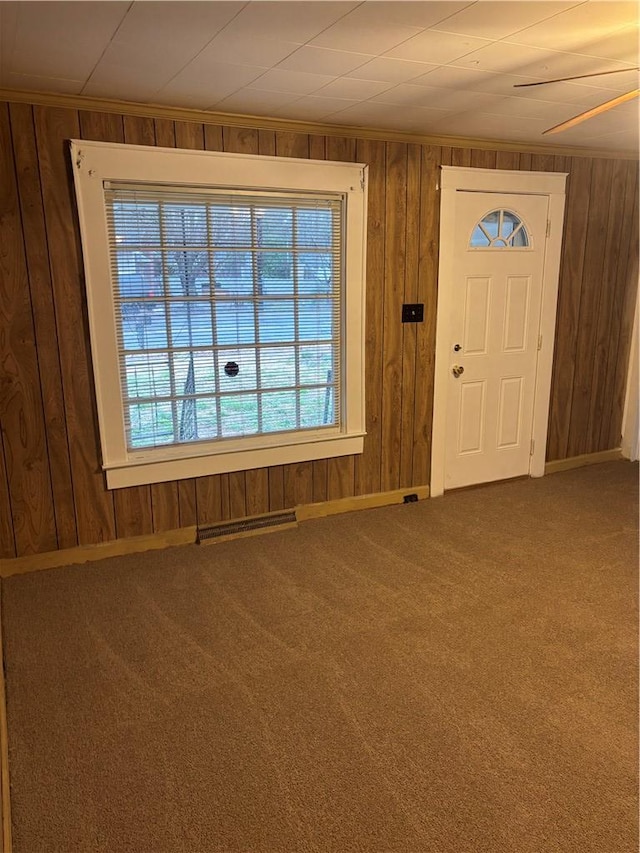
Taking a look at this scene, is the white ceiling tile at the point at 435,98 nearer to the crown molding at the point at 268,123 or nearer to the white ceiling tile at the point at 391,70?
the white ceiling tile at the point at 391,70

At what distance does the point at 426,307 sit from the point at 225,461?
5.34ft

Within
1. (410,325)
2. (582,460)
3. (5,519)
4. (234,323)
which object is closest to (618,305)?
(582,460)

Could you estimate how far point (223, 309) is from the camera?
135 inches

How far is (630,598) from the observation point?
301 cm

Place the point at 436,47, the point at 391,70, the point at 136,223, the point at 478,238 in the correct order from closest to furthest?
the point at 436,47
the point at 391,70
the point at 136,223
the point at 478,238

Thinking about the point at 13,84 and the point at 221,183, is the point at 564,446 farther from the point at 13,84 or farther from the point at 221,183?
the point at 13,84

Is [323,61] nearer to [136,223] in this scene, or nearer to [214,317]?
[136,223]

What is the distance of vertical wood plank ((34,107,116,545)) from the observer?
2893 mm

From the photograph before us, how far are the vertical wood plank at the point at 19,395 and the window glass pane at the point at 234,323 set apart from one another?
0.95m

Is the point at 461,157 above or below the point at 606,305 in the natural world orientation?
above

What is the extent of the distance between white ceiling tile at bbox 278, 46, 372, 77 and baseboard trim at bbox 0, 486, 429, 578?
7.83 feet

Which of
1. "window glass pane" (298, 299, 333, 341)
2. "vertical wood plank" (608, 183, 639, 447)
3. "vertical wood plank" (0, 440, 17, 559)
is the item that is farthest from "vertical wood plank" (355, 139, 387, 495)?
"vertical wood plank" (608, 183, 639, 447)

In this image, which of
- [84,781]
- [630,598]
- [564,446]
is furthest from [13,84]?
[564,446]

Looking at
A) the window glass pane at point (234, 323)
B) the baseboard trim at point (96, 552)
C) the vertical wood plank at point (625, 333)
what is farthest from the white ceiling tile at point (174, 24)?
the vertical wood plank at point (625, 333)
